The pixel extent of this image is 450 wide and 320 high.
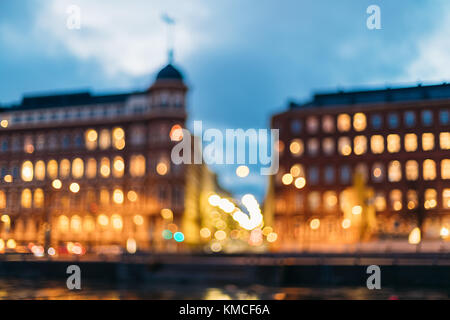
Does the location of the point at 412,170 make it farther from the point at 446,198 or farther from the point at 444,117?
the point at 444,117

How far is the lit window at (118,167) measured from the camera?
90537 mm

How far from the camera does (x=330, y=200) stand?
8681cm

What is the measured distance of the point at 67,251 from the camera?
67438 mm

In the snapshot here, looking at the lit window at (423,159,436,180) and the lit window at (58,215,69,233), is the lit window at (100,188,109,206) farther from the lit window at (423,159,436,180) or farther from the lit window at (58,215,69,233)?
the lit window at (423,159,436,180)

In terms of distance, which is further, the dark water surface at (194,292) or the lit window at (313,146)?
the lit window at (313,146)

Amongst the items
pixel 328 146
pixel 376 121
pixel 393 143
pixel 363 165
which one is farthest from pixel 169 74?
pixel 393 143

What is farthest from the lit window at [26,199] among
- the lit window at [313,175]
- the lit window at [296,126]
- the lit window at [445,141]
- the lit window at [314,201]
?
the lit window at [296,126]

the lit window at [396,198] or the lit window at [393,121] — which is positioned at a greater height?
the lit window at [393,121]

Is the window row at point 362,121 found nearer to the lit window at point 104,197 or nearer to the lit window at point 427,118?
the lit window at point 427,118

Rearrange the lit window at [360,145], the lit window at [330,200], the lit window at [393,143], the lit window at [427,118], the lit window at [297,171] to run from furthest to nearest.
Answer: the lit window at [297,171]
the lit window at [330,200]
the lit window at [360,145]
the lit window at [393,143]
the lit window at [427,118]

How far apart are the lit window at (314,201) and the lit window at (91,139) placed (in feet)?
102

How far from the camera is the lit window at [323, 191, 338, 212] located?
8638cm

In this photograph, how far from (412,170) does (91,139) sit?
179 feet
